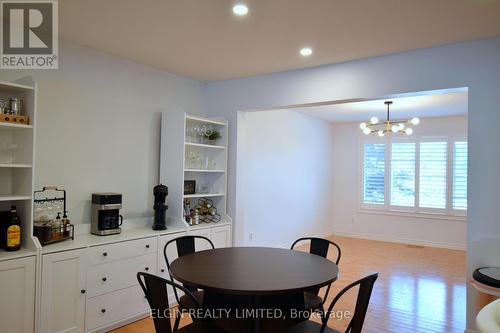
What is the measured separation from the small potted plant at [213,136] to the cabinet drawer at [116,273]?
171 cm

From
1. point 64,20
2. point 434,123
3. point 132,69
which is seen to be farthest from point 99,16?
point 434,123

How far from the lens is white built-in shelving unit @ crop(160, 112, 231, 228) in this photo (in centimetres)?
400

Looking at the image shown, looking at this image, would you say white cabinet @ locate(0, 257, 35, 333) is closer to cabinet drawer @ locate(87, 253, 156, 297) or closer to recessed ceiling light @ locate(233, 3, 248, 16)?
cabinet drawer @ locate(87, 253, 156, 297)

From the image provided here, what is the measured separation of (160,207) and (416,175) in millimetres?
5661

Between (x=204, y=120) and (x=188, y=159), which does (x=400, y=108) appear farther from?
(x=188, y=159)

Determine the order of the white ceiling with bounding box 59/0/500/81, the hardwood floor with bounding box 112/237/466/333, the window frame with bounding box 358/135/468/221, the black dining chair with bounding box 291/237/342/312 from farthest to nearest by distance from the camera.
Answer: the window frame with bounding box 358/135/468/221
the hardwood floor with bounding box 112/237/466/333
the white ceiling with bounding box 59/0/500/81
the black dining chair with bounding box 291/237/342/312

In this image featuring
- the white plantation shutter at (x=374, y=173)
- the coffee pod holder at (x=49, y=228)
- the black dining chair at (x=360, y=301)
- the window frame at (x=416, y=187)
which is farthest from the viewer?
the white plantation shutter at (x=374, y=173)

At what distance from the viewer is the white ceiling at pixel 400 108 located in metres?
5.44

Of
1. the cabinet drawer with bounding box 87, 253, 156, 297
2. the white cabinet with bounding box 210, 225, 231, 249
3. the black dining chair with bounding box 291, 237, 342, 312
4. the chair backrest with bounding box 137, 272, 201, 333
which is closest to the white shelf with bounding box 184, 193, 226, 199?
the white cabinet with bounding box 210, 225, 231, 249

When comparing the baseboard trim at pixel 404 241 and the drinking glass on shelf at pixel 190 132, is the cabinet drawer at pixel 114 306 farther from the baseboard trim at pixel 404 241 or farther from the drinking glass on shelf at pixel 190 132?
the baseboard trim at pixel 404 241

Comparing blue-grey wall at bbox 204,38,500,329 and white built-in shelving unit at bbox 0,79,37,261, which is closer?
white built-in shelving unit at bbox 0,79,37,261

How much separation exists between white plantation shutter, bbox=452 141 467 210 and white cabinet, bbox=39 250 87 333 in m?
6.72

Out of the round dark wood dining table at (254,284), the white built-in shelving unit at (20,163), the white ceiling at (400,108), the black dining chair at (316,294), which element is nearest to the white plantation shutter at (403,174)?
the white ceiling at (400,108)

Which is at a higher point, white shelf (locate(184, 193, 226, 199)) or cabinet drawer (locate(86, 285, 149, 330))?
white shelf (locate(184, 193, 226, 199))
